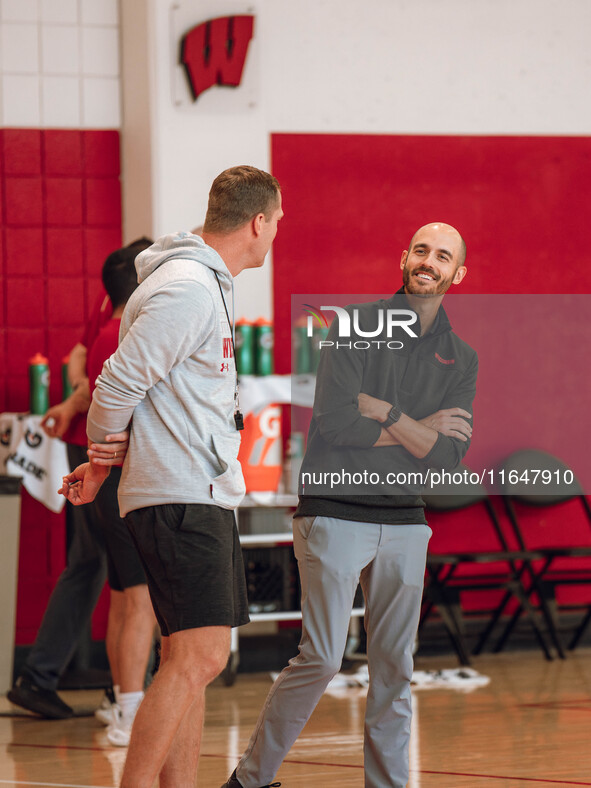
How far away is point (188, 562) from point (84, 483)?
0.34 m

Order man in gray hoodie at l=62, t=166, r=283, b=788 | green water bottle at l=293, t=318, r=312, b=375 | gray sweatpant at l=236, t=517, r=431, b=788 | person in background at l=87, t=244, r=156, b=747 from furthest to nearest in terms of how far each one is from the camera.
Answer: person in background at l=87, t=244, r=156, b=747, green water bottle at l=293, t=318, r=312, b=375, gray sweatpant at l=236, t=517, r=431, b=788, man in gray hoodie at l=62, t=166, r=283, b=788

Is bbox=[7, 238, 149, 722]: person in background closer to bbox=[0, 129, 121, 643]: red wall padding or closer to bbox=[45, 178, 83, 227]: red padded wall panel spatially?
bbox=[0, 129, 121, 643]: red wall padding

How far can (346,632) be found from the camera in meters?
2.71

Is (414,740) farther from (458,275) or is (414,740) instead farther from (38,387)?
(38,387)

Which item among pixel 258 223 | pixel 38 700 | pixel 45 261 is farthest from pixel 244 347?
pixel 258 223

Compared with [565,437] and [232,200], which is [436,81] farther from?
[232,200]

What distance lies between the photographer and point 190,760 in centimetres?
255

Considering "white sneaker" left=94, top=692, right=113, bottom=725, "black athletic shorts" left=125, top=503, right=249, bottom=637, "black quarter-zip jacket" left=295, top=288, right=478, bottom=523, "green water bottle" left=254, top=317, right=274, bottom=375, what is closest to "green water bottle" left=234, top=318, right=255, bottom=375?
"green water bottle" left=254, top=317, right=274, bottom=375

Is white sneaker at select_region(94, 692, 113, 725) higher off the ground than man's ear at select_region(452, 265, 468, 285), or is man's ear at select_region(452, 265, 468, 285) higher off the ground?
man's ear at select_region(452, 265, 468, 285)

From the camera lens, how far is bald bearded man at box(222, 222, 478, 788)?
268 cm

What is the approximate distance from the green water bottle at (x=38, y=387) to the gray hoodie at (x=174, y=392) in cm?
245

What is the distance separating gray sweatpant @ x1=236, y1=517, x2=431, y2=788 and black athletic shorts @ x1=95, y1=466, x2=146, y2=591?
1.15 metres

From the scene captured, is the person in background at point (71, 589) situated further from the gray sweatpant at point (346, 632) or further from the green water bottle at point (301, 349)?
the gray sweatpant at point (346, 632)

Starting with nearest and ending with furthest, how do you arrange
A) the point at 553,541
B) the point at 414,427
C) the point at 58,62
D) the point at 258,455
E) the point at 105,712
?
the point at 414,427
the point at 105,712
the point at 258,455
the point at 58,62
the point at 553,541
